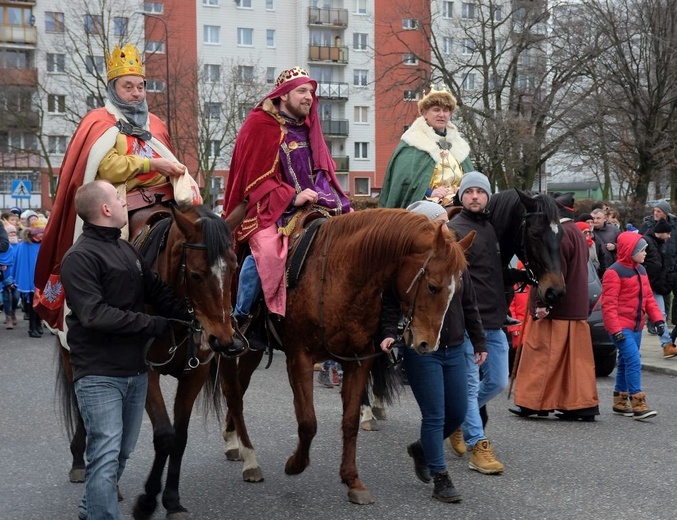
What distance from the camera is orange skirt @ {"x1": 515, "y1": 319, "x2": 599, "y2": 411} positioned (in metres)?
8.73

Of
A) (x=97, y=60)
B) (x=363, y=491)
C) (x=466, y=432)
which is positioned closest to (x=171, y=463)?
(x=363, y=491)

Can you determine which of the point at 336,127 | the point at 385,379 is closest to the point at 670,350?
the point at 385,379

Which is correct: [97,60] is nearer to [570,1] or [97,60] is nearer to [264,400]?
[570,1]

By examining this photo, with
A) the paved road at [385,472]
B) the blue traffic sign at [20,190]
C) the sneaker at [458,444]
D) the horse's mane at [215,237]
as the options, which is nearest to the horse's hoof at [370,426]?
the paved road at [385,472]

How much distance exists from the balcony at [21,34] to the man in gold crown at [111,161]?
52.8 m

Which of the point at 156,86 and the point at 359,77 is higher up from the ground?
the point at 359,77

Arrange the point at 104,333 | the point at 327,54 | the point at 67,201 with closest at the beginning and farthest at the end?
the point at 104,333
the point at 67,201
the point at 327,54

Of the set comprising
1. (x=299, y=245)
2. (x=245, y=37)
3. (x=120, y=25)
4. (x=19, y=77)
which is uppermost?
(x=245, y=37)

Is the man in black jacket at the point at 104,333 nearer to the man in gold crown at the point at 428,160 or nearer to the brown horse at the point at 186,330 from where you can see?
the brown horse at the point at 186,330

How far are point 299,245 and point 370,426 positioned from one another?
9.34 ft

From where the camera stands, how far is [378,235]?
5.75 metres

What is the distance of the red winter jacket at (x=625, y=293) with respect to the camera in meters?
9.13

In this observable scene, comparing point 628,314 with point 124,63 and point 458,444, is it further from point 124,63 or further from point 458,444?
point 124,63

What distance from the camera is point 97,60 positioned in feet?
163
